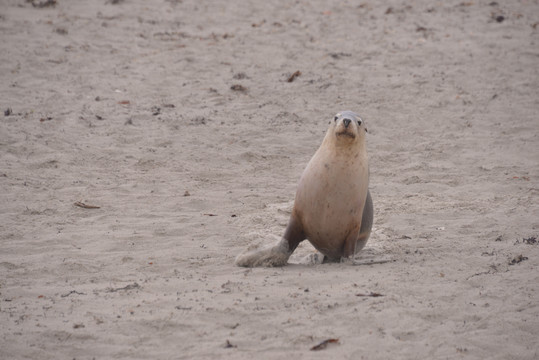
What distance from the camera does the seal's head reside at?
4703 millimetres

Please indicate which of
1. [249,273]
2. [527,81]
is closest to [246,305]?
[249,273]

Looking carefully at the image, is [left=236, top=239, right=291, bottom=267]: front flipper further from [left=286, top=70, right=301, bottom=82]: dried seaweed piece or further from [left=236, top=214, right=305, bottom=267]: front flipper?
[left=286, top=70, right=301, bottom=82]: dried seaweed piece

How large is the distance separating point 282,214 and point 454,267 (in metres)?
1.83

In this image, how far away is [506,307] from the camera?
4016 mm

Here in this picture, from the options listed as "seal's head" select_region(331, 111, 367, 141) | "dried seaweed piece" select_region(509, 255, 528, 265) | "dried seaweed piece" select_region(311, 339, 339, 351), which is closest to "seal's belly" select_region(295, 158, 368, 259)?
"seal's head" select_region(331, 111, 367, 141)

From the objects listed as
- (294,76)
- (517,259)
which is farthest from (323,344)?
(294,76)

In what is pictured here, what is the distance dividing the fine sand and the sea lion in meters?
0.18

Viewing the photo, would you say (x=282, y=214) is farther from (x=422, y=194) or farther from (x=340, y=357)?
(x=340, y=357)

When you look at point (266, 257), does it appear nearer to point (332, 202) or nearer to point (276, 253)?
point (276, 253)

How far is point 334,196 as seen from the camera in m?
4.75

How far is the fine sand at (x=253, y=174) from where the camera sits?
3752 millimetres

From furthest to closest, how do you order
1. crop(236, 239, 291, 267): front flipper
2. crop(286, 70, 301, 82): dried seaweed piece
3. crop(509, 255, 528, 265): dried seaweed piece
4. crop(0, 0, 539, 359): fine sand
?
crop(286, 70, 301, 82): dried seaweed piece → crop(236, 239, 291, 267): front flipper → crop(509, 255, 528, 265): dried seaweed piece → crop(0, 0, 539, 359): fine sand

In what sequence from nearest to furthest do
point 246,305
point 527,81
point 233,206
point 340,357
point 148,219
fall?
point 340,357 < point 246,305 < point 148,219 < point 233,206 < point 527,81

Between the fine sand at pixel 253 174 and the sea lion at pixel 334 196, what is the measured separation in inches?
7.2
